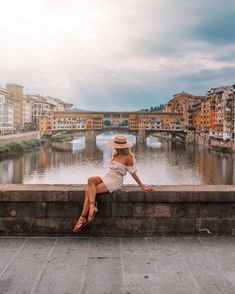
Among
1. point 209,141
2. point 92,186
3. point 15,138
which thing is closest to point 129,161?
point 92,186

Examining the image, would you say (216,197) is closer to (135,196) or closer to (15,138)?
(135,196)

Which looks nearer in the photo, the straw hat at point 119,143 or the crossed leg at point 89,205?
the crossed leg at point 89,205

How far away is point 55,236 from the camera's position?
4.20m

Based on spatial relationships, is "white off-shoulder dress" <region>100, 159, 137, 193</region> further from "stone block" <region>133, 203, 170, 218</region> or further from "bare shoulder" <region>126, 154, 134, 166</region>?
"stone block" <region>133, 203, 170, 218</region>

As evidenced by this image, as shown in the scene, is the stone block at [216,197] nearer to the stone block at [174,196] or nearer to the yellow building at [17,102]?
the stone block at [174,196]

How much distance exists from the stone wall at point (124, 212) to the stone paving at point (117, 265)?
0.14m

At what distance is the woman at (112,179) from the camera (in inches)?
159

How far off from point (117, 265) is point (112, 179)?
1091 mm

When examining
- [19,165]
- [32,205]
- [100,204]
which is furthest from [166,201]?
[19,165]

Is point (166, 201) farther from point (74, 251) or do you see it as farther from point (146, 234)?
point (74, 251)

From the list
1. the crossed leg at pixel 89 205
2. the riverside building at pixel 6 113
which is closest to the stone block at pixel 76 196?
the crossed leg at pixel 89 205

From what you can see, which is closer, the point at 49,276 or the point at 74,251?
the point at 49,276

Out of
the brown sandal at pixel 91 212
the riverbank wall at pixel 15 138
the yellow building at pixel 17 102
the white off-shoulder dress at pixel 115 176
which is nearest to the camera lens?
the brown sandal at pixel 91 212

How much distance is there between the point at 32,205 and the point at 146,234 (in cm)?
133
